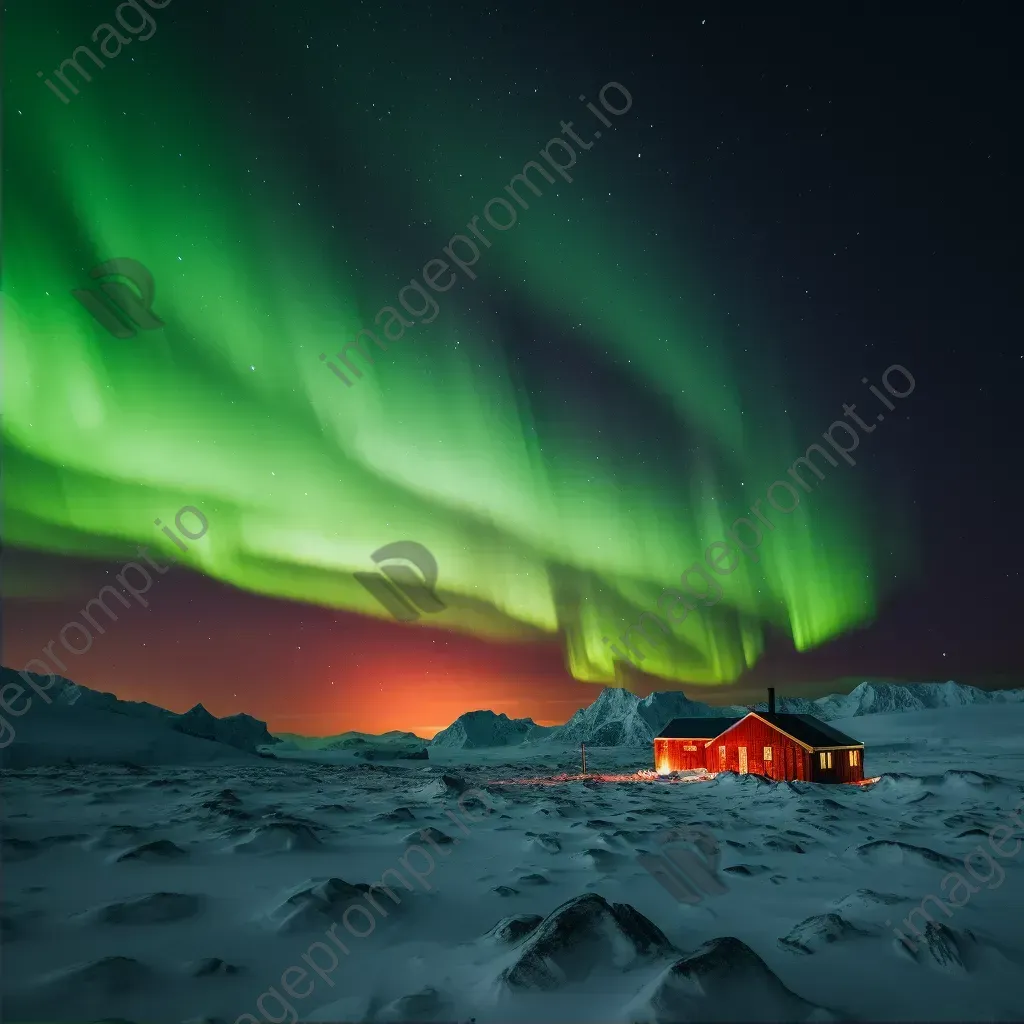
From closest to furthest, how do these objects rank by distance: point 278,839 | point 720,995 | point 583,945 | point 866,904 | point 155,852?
point 720,995 < point 583,945 < point 866,904 < point 155,852 < point 278,839

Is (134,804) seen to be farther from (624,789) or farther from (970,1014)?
(970,1014)

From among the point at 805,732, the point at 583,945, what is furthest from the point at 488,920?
the point at 805,732

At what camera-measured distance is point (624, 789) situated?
140 ft

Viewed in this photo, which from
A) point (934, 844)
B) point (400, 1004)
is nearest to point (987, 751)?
point (934, 844)

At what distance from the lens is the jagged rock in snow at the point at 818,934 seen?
12.5 m

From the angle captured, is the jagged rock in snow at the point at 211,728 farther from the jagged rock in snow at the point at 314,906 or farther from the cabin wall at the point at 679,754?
the jagged rock in snow at the point at 314,906

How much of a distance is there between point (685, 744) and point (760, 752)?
7.88 meters

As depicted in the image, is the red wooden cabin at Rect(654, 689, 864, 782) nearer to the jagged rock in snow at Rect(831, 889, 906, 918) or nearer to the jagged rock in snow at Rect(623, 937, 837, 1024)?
the jagged rock in snow at Rect(831, 889, 906, 918)

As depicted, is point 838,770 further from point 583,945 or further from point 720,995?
point 720,995

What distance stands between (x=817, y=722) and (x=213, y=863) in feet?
155

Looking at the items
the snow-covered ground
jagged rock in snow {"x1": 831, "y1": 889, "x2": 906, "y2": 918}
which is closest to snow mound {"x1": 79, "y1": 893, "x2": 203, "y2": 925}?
the snow-covered ground

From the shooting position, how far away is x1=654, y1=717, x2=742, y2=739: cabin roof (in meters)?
54.0

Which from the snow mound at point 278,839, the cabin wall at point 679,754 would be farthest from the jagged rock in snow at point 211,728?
the snow mound at point 278,839

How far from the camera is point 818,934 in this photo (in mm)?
12773
